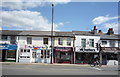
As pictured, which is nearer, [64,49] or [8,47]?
[8,47]

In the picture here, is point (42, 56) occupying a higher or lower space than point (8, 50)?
lower

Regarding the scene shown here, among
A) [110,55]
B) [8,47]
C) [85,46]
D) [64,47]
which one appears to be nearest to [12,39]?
[8,47]

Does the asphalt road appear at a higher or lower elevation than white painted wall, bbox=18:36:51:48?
lower

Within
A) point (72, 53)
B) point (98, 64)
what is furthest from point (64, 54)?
point (98, 64)

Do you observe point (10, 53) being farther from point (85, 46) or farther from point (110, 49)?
point (110, 49)

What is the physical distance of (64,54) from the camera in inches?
1241

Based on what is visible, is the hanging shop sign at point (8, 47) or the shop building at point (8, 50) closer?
the hanging shop sign at point (8, 47)

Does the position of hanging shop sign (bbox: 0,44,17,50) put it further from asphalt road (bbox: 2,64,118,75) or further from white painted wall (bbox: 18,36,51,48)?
asphalt road (bbox: 2,64,118,75)

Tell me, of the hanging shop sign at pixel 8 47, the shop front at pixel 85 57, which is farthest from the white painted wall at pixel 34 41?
the shop front at pixel 85 57

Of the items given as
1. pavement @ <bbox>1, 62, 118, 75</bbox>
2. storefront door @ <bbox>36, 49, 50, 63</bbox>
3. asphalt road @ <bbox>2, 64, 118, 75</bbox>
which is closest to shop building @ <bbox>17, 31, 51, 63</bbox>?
storefront door @ <bbox>36, 49, 50, 63</bbox>

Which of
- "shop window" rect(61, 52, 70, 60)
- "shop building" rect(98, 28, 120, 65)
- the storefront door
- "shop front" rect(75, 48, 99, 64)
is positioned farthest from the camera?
"shop front" rect(75, 48, 99, 64)

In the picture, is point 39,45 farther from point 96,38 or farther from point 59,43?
point 96,38

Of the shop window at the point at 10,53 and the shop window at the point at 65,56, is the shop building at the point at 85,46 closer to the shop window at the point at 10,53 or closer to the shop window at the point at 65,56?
the shop window at the point at 65,56

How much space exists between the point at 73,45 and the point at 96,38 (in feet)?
15.4
